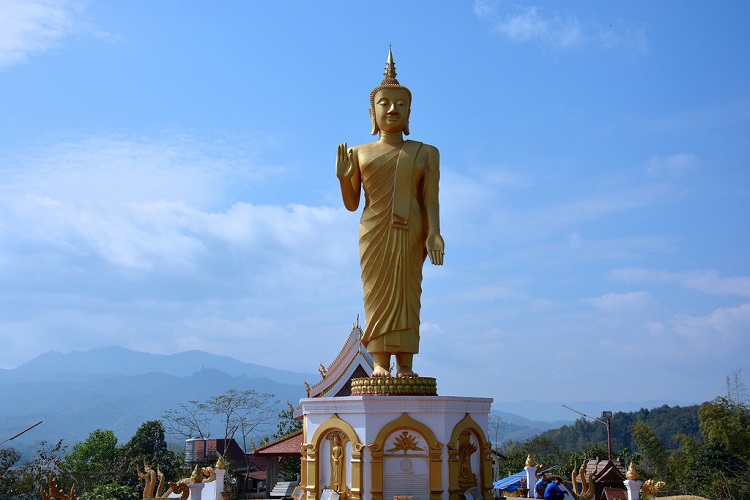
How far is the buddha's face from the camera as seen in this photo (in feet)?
40.8

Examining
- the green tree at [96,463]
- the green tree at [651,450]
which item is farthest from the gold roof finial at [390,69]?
the green tree at [651,450]

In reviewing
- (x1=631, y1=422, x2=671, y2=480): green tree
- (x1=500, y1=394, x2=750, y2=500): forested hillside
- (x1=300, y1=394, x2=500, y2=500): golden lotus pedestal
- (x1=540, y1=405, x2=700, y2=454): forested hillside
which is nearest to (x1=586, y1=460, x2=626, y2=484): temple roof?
(x1=500, y1=394, x2=750, y2=500): forested hillside

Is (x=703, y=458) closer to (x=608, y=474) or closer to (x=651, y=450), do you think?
(x=651, y=450)

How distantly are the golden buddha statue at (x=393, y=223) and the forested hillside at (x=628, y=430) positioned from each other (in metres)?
63.2

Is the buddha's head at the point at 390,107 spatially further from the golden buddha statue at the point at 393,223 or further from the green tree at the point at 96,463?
the green tree at the point at 96,463

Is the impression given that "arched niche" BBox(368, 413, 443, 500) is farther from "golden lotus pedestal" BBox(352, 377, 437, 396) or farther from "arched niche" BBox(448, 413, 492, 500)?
"golden lotus pedestal" BBox(352, 377, 437, 396)

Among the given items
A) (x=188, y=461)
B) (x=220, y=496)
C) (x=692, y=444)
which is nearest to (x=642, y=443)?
(x=692, y=444)

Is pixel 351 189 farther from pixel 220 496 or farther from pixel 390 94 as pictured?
pixel 220 496

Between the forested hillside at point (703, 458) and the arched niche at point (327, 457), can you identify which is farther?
the forested hillside at point (703, 458)

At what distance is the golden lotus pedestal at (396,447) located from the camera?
1023 centimetres

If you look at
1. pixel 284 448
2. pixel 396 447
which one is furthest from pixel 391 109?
pixel 284 448

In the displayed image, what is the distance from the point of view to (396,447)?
1036 centimetres

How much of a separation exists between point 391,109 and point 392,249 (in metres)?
2.35

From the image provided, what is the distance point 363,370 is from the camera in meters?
20.3
